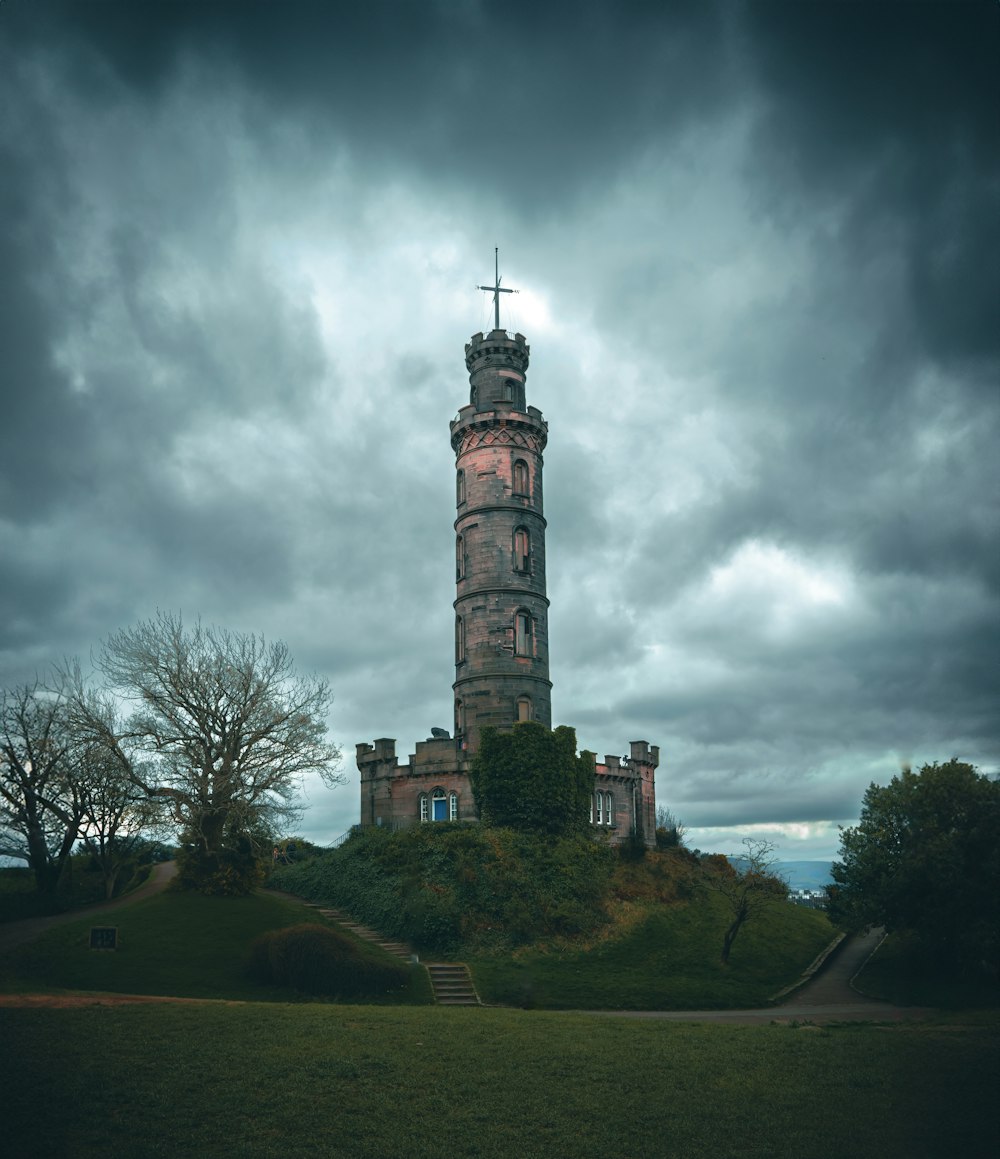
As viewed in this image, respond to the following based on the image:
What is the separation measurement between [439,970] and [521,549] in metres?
24.9

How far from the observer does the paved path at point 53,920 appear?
3105 centimetres

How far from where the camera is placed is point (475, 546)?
5138 centimetres

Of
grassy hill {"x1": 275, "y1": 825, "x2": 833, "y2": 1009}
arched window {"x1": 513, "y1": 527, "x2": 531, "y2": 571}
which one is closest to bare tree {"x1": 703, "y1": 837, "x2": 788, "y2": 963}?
grassy hill {"x1": 275, "y1": 825, "x2": 833, "y2": 1009}

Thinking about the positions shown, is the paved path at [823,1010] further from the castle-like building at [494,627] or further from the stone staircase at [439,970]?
the castle-like building at [494,627]

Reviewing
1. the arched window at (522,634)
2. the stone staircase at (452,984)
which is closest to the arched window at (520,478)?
the arched window at (522,634)

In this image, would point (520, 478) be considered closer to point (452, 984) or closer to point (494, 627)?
point (494, 627)

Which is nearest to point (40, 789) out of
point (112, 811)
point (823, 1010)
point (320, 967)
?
point (112, 811)

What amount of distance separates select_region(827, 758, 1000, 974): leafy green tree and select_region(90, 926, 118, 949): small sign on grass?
26.7 meters

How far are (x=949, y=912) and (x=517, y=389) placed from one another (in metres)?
36.1

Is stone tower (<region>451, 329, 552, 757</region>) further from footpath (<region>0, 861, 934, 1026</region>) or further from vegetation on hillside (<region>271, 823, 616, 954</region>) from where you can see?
footpath (<region>0, 861, 934, 1026</region>)

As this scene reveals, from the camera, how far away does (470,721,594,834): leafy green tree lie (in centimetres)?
4425

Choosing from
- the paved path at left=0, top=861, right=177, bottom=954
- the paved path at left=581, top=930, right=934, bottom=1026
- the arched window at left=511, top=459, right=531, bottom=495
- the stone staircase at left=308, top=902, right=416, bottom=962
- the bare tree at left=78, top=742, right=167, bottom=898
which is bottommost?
the paved path at left=581, top=930, right=934, bottom=1026

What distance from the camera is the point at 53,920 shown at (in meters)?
35.3

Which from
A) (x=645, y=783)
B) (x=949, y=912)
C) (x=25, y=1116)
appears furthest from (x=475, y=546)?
(x=25, y=1116)
